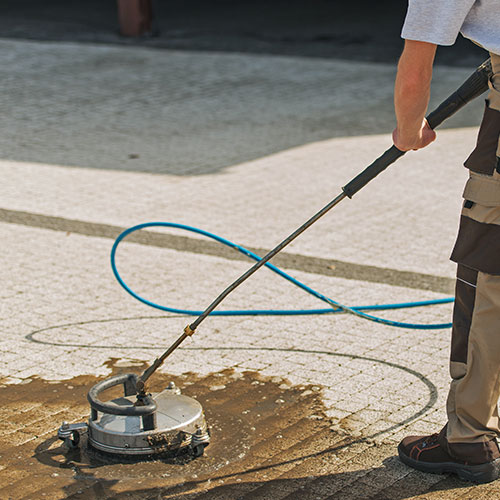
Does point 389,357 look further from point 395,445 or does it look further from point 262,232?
point 262,232

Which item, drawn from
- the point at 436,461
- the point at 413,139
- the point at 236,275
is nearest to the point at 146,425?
the point at 436,461

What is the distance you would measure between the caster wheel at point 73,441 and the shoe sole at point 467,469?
48.4 inches

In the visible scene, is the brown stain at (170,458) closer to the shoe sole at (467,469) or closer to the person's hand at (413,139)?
the shoe sole at (467,469)

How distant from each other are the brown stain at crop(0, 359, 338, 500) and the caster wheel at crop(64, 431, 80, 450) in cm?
3

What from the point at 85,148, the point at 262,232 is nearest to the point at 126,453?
the point at 262,232

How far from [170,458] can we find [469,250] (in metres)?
1.34

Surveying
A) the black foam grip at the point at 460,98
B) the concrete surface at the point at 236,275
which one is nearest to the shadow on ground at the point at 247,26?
the concrete surface at the point at 236,275

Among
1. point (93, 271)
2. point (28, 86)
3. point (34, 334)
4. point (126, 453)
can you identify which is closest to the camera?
point (126, 453)

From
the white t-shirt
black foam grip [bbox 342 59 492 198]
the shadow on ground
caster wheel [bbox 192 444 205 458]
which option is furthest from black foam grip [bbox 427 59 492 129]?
the shadow on ground

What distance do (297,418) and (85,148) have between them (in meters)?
6.09

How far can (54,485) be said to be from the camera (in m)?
3.43

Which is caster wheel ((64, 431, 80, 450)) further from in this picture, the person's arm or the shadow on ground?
the shadow on ground

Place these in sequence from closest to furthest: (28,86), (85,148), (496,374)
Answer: (496,374)
(85,148)
(28,86)

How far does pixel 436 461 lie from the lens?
11.4 feet
